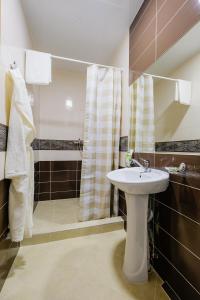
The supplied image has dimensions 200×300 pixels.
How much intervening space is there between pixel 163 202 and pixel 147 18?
172cm

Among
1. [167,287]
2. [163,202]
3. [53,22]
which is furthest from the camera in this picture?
[53,22]

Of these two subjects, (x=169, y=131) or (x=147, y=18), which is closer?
(x=169, y=131)

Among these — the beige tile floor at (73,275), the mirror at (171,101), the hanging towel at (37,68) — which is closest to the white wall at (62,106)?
the hanging towel at (37,68)

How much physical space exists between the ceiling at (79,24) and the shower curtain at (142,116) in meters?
0.75

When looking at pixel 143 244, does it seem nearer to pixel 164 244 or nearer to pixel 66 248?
pixel 164 244

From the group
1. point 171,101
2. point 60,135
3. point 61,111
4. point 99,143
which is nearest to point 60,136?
point 60,135

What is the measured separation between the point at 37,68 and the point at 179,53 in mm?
1298

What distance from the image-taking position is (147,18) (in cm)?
146

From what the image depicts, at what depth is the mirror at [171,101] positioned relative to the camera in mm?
996

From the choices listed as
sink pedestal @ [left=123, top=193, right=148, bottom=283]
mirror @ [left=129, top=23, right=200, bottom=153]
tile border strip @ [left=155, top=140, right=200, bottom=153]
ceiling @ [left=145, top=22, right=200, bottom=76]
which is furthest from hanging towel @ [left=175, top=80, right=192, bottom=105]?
sink pedestal @ [left=123, top=193, right=148, bottom=283]

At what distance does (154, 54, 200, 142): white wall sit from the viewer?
988mm

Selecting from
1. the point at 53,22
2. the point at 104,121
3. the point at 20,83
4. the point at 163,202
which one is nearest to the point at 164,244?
the point at 163,202

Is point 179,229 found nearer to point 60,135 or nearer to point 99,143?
point 99,143

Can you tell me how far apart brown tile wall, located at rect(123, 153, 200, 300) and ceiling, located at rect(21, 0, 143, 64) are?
5.23 feet
